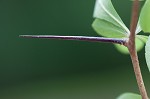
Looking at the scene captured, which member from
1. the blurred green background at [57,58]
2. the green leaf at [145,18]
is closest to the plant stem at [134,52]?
the green leaf at [145,18]

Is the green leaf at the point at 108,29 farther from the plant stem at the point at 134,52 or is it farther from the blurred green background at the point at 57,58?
the blurred green background at the point at 57,58

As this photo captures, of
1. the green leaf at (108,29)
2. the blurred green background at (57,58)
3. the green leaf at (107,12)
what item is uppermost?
the green leaf at (107,12)

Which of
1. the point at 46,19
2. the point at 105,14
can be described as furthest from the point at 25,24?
the point at 105,14

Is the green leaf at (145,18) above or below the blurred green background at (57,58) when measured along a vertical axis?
above

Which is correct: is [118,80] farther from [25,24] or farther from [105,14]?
[105,14]

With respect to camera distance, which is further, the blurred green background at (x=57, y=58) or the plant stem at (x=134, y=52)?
the blurred green background at (x=57, y=58)

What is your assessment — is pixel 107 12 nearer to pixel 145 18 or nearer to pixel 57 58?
pixel 145 18

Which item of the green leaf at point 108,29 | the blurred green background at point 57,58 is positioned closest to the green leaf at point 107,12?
the green leaf at point 108,29
